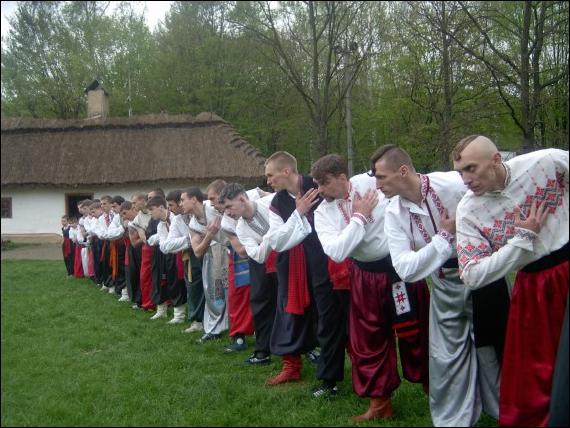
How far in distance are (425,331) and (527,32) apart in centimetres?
547

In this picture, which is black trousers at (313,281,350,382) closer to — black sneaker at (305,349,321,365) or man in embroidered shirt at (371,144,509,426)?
man in embroidered shirt at (371,144,509,426)

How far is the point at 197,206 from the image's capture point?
693 centimetres

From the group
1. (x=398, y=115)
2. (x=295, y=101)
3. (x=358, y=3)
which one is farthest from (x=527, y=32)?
(x=358, y=3)

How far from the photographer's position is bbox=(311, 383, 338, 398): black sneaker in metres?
4.47

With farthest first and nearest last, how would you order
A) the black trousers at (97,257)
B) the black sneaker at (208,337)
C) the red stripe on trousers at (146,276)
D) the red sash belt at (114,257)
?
the black trousers at (97,257), the red sash belt at (114,257), the red stripe on trousers at (146,276), the black sneaker at (208,337)

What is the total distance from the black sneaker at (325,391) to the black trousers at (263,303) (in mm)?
1221

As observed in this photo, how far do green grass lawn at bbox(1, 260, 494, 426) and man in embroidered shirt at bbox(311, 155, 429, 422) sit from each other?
0.27 metres

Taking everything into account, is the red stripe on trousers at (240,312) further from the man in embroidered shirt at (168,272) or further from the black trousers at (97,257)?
the black trousers at (97,257)

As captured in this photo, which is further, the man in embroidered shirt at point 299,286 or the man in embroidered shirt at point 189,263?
the man in embroidered shirt at point 189,263

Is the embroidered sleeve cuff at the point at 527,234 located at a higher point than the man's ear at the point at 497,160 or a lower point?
lower

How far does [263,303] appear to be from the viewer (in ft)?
18.7

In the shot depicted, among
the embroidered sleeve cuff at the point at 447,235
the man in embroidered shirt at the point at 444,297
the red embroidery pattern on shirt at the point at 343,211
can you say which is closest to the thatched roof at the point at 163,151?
the red embroidery pattern on shirt at the point at 343,211

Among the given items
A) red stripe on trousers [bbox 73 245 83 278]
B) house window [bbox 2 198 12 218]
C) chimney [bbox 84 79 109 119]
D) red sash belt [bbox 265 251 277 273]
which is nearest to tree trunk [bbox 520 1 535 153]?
red sash belt [bbox 265 251 277 273]

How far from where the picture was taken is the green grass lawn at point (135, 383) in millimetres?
3039
